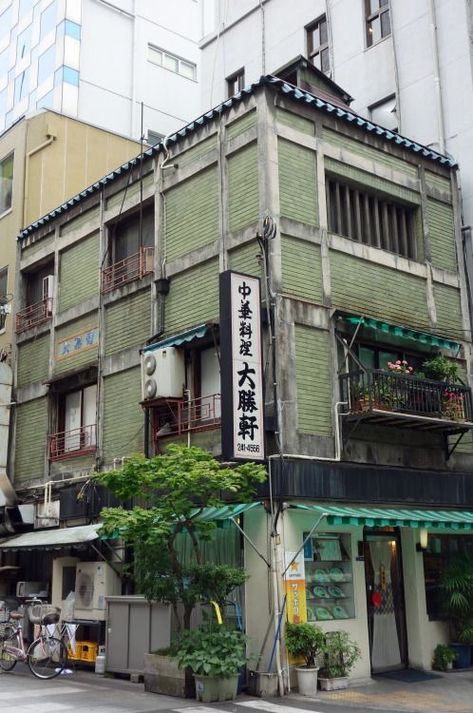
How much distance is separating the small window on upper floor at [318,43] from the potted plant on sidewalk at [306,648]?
17407mm

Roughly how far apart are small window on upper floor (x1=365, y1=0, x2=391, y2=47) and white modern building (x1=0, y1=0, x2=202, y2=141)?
42.0 feet

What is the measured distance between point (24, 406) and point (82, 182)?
25.0 ft

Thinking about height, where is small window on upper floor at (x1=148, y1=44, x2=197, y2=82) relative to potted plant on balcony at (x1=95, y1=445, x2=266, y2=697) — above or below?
above

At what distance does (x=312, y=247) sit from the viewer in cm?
1728

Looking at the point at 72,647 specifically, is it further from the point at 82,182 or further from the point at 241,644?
the point at 82,182

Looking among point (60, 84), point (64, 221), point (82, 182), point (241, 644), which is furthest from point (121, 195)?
point (60, 84)

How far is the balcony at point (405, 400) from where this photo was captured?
16328 mm

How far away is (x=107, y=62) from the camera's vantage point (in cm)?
3531

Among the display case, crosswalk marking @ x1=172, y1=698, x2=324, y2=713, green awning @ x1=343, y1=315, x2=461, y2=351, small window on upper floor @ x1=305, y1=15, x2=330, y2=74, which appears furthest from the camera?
small window on upper floor @ x1=305, y1=15, x2=330, y2=74

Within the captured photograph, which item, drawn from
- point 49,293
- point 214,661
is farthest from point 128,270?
point 214,661

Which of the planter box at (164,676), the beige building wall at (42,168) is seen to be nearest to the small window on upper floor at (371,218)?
the planter box at (164,676)

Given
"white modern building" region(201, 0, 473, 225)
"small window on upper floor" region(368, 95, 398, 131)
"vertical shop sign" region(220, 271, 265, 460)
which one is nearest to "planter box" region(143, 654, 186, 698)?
"vertical shop sign" region(220, 271, 265, 460)

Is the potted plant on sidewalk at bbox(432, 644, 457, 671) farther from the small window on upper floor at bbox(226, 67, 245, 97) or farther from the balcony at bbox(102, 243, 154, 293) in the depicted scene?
the small window on upper floor at bbox(226, 67, 245, 97)

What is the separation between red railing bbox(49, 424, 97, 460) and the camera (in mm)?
20891
